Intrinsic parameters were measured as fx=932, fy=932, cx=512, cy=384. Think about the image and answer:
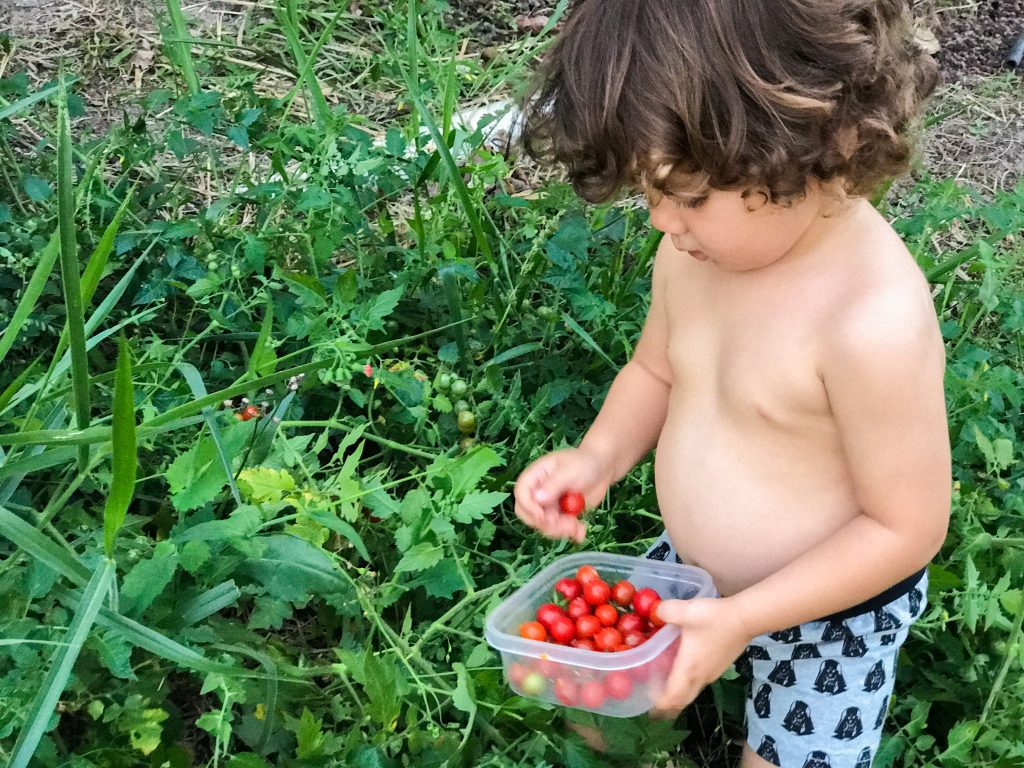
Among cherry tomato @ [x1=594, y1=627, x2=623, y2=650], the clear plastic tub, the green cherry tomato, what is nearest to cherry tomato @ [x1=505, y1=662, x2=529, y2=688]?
the clear plastic tub

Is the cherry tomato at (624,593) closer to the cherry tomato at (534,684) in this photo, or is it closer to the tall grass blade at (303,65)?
the cherry tomato at (534,684)

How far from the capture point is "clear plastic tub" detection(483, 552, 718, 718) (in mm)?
1130

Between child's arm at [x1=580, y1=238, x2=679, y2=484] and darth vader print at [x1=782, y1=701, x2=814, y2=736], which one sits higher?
child's arm at [x1=580, y1=238, x2=679, y2=484]

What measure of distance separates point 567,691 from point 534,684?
0.15ft

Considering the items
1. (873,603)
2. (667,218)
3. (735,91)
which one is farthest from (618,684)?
(735,91)

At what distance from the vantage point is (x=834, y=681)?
4.34 ft

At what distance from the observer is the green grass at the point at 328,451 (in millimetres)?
1170

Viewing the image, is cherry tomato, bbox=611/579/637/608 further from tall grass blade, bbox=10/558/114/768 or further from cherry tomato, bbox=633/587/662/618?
tall grass blade, bbox=10/558/114/768

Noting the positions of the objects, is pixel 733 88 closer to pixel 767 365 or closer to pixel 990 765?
pixel 767 365

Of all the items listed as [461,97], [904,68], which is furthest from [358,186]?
[904,68]

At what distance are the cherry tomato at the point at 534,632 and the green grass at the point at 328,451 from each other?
0.10 metres

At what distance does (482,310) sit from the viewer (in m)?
1.87

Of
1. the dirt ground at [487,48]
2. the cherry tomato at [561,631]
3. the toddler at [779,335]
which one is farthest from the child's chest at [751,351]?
the dirt ground at [487,48]

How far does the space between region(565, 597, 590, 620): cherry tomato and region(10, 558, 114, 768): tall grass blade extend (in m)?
0.58
